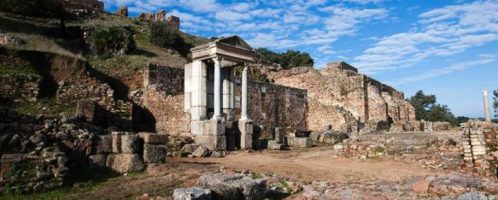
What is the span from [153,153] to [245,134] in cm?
615

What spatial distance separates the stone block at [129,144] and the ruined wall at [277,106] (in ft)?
45.7

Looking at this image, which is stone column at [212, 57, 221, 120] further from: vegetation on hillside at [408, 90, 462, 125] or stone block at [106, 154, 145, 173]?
vegetation on hillside at [408, 90, 462, 125]

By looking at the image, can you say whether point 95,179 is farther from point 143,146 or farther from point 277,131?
point 277,131

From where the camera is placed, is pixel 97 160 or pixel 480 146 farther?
pixel 480 146

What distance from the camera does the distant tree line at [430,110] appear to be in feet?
144

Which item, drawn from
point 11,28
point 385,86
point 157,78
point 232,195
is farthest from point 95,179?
point 385,86

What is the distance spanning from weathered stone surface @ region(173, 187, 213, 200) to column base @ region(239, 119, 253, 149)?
9.61 m

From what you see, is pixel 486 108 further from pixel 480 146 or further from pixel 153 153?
pixel 153 153

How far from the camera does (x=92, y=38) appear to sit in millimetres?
26578

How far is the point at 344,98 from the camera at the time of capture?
94.6ft

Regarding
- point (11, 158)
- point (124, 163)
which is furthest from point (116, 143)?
point (11, 158)

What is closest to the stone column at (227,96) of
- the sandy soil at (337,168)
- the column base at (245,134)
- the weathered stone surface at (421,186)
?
the column base at (245,134)

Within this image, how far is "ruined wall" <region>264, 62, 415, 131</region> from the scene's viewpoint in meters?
27.4

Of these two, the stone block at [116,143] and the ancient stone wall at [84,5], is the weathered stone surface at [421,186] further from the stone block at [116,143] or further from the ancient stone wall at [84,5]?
the ancient stone wall at [84,5]
